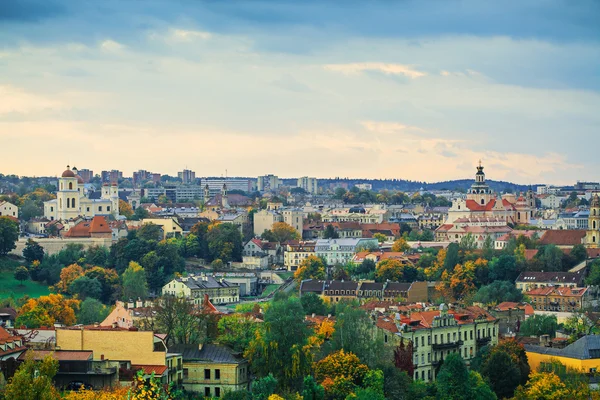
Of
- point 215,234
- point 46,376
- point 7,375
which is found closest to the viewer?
point 46,376

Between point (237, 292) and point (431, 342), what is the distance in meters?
37.3

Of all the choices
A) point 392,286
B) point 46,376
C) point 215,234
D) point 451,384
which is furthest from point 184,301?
point 215,234

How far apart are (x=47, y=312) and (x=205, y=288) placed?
72.3ft

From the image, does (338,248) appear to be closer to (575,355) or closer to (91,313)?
(91,313)

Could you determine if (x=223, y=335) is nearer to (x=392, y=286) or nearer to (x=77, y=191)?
(x=392, y=286)

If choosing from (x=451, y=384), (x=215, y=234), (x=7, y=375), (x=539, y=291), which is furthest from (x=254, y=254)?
(x=7, y=375)

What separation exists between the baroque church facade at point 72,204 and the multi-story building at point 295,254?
17.3 meters

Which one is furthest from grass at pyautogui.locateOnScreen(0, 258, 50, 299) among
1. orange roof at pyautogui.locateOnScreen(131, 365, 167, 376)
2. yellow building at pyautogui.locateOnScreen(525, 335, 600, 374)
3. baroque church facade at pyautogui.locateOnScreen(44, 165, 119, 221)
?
orange roof at pyautogui.locateOnScreen(131, 365, 167, 376)

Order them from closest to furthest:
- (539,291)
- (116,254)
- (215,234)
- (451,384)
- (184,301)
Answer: (451,384)
(184,301)
(539,291)
(116,254)
(215,234)

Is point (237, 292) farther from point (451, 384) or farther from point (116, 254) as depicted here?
point (451, 384)

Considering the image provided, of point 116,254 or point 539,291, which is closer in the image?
point 539,291

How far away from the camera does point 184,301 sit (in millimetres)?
45469

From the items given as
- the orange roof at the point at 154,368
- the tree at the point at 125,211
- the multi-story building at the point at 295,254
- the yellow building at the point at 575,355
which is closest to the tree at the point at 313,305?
the yellow building at the point at 575,355

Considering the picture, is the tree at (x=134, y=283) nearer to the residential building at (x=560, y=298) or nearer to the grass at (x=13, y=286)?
the grass at (x=13, y=286)
